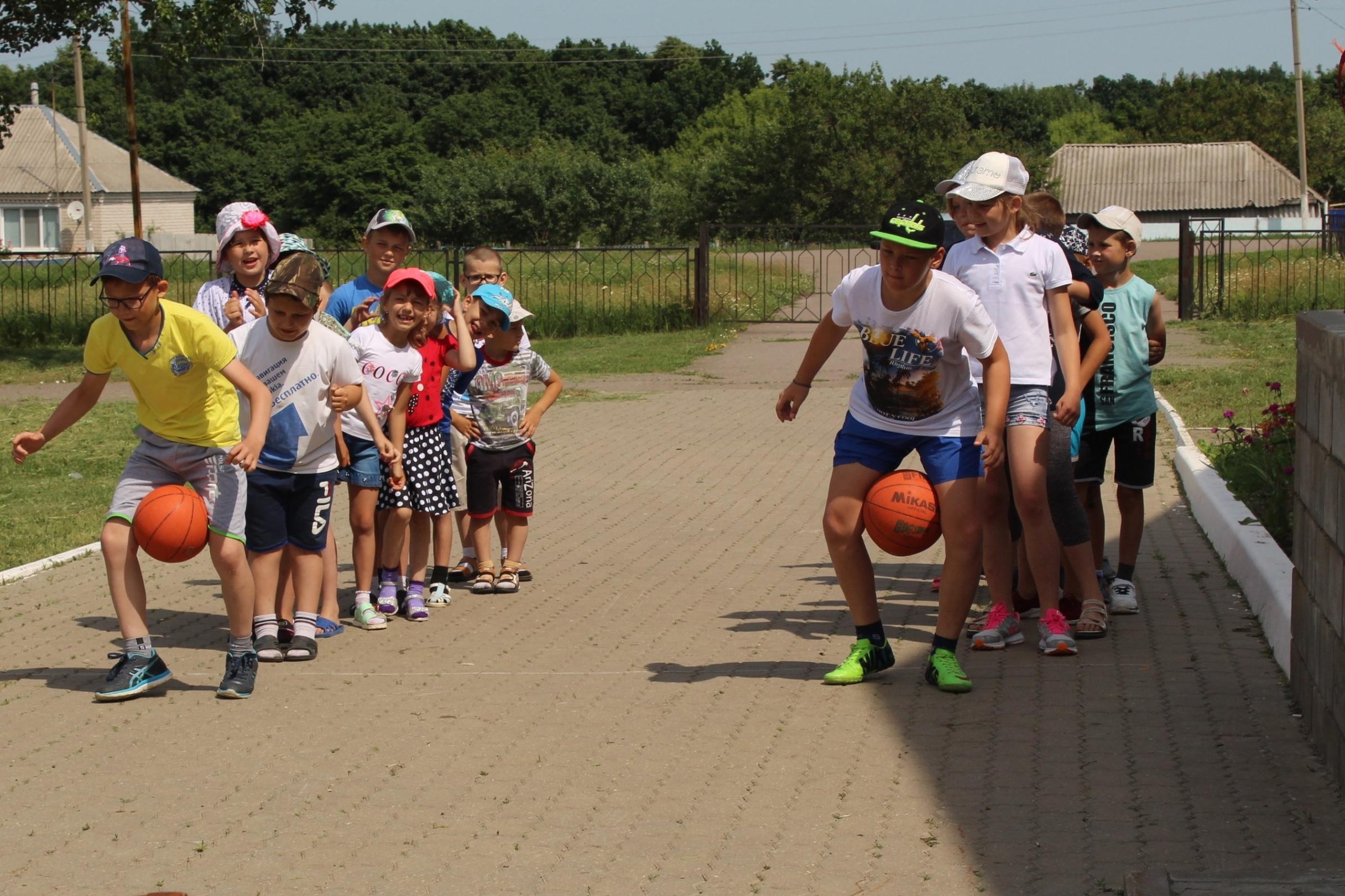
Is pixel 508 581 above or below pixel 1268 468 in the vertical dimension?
below

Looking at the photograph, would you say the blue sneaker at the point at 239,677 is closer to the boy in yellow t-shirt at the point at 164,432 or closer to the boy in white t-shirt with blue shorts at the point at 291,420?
the boy in yellow t-shirt at the point at 164,432

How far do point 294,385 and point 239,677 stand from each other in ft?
4.13

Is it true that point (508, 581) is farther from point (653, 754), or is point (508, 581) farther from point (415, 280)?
point (653, 754)

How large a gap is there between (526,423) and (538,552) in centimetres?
142

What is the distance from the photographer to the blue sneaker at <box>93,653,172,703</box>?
5957 mm

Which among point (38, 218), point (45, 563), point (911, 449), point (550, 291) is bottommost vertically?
point (45, 563)

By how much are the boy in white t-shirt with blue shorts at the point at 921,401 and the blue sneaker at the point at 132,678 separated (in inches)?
106

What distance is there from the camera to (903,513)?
573 centimetres

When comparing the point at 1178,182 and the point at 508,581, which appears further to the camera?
the point at 1178,182

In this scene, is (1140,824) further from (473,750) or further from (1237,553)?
(1237,553)

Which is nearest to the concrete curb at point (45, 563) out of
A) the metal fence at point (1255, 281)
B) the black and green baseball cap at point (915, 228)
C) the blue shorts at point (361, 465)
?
the blue shorts at point (361, 465)

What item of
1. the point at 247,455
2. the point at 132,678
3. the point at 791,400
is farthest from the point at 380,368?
Result: the point at 791,400

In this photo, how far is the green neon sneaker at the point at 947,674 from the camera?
5824mm

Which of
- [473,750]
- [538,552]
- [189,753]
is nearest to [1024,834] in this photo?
[473,750]
